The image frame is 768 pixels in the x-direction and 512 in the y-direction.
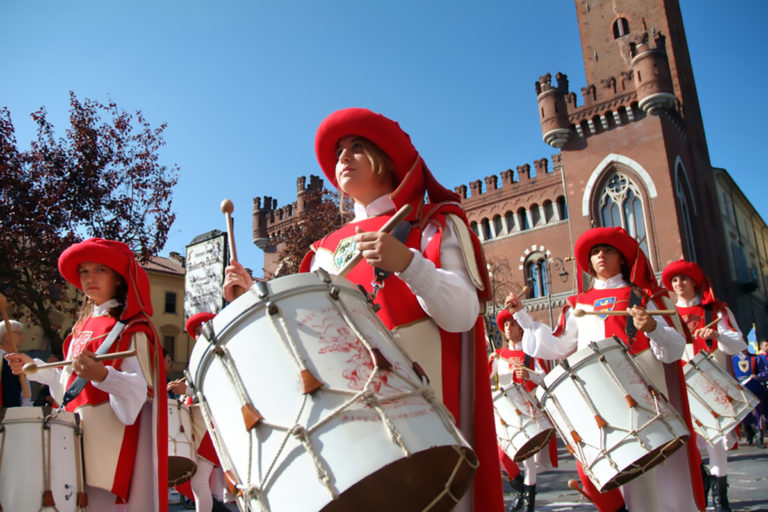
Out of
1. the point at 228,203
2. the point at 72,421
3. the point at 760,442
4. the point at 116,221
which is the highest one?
the point at 116,221

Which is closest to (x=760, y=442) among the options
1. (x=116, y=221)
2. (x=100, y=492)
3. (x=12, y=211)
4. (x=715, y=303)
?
(x=715, y=303)

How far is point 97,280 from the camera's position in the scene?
12.1 ft

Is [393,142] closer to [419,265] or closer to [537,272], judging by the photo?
[419,265]

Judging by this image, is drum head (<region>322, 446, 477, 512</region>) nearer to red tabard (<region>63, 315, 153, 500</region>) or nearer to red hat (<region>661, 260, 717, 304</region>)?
red tabard (<region>63, 315, 153, 500</region>)

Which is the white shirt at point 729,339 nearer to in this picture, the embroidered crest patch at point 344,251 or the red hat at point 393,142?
the red hat at point 393,142

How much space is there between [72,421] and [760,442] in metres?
12.3

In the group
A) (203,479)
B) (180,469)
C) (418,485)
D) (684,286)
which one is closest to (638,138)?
(684,286)

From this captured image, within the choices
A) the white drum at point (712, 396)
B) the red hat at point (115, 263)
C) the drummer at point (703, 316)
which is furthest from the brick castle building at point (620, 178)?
the red hat at point (115, 263)

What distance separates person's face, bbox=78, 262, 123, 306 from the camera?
3.68 meters

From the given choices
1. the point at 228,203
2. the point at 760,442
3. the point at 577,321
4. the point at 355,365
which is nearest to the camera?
the point at 355,365

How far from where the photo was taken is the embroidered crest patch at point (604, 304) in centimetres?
435

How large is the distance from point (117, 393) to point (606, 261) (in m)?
3.27

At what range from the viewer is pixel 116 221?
1226cm

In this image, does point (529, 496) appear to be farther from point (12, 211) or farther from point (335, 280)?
point (12, 211)
